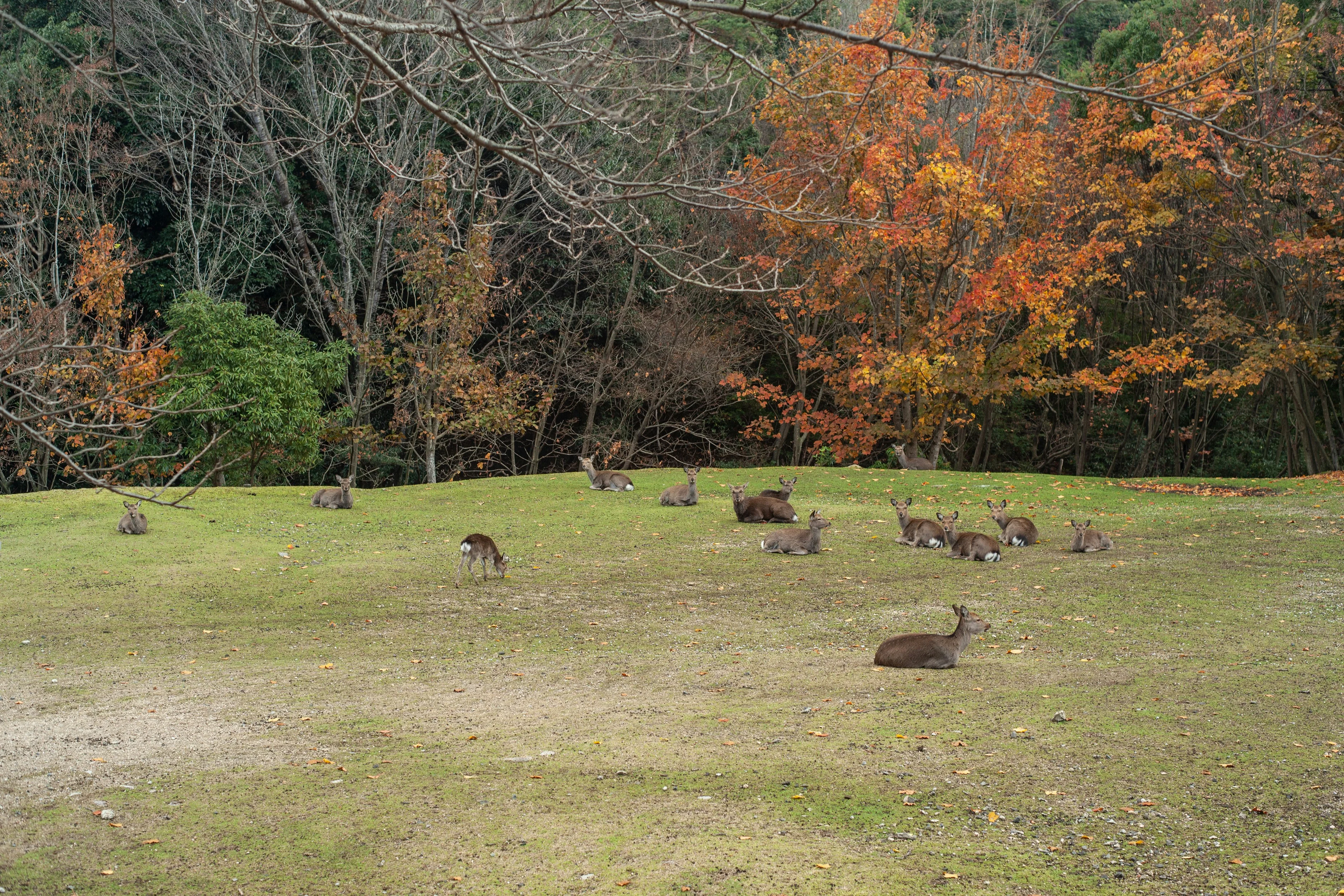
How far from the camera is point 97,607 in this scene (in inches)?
463

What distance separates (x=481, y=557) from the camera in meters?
13.0

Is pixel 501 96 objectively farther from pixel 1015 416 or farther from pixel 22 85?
pixel 1015 416

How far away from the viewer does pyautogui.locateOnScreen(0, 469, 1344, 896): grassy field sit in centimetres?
531

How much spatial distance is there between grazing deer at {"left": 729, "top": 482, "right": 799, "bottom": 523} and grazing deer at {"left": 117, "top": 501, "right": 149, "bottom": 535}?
835 cm

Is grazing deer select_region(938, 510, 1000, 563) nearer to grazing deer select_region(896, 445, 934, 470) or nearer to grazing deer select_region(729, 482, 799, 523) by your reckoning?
grazing deer select_region(729, 482, 799, 523)

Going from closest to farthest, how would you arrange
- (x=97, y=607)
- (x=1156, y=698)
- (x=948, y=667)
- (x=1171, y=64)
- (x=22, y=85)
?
(x=1156, y=698) → (x=948, y=667) → (x=97, y=607) → (x=1171, y=64) → (x=22, y=85)

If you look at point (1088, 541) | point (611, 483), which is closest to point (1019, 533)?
point (1088, 541)

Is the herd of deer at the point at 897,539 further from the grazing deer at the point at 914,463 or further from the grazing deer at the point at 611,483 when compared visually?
the grazing deer at the point at 914,463

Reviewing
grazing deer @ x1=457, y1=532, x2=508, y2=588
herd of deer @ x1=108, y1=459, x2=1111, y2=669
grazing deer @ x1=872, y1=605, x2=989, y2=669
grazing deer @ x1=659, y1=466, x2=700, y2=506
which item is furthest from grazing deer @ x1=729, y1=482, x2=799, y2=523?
grazing deer @ x1=872, y1=605, x2=989, y2=669

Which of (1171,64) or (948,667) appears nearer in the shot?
(948,667)

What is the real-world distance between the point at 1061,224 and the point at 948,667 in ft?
70.7

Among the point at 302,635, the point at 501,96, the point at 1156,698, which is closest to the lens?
the point at 501,96

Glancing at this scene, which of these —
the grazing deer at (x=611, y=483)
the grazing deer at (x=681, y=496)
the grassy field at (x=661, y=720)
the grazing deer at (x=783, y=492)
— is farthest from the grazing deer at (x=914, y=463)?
the grassy field at (x=661, y=720)

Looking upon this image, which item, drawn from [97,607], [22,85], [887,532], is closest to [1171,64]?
[887,532]
